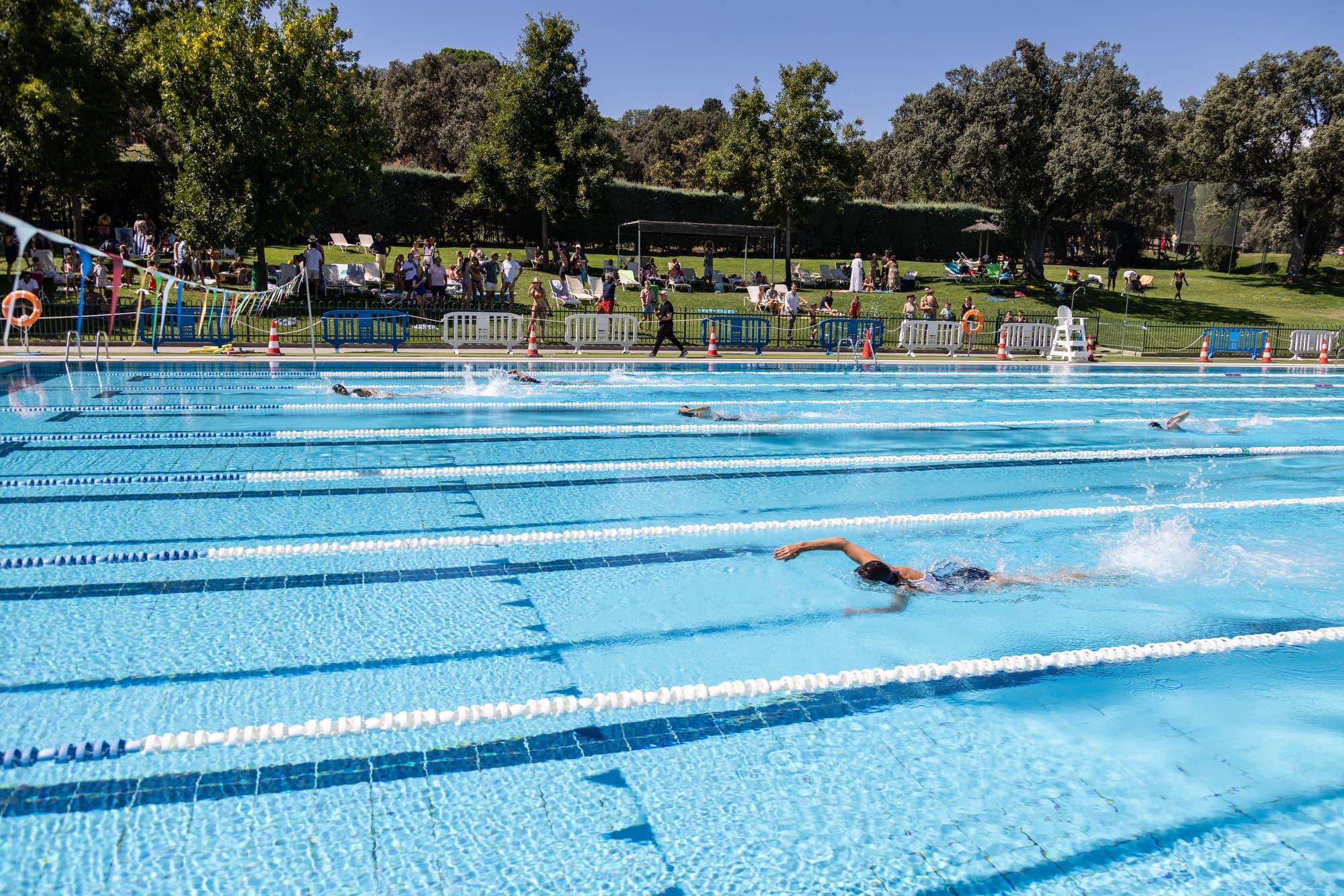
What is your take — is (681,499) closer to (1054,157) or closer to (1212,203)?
(1054,157)

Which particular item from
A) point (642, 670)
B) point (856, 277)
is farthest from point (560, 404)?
point (856, 277)

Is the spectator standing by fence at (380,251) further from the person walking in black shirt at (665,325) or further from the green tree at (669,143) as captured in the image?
the green tree at (669,143)

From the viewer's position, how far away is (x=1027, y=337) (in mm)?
24422

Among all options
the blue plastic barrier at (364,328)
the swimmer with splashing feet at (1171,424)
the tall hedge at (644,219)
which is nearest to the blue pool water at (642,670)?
the swimmer with splashing feet at (1171,424)

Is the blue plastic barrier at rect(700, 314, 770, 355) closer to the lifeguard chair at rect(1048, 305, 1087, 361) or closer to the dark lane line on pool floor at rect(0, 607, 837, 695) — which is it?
the lifeguard chair at rect(1048, 305, 1087, 361)

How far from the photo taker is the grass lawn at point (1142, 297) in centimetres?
2883

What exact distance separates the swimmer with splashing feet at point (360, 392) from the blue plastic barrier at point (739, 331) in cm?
988

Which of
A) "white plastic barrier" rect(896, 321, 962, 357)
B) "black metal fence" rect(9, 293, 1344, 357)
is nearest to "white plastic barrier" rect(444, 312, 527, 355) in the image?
"black metal fence" rect(9, 293, 1344, 357)

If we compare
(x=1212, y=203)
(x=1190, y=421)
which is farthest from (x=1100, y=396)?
(x=1212, y=203)

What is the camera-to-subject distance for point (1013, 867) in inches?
151

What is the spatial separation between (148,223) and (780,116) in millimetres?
17532

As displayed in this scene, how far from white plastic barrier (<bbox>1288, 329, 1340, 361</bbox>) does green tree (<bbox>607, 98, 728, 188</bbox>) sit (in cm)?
2983

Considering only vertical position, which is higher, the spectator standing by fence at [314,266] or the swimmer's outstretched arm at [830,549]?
the spectator standing by fence at [314,266]

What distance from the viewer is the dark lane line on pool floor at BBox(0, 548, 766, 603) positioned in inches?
246
